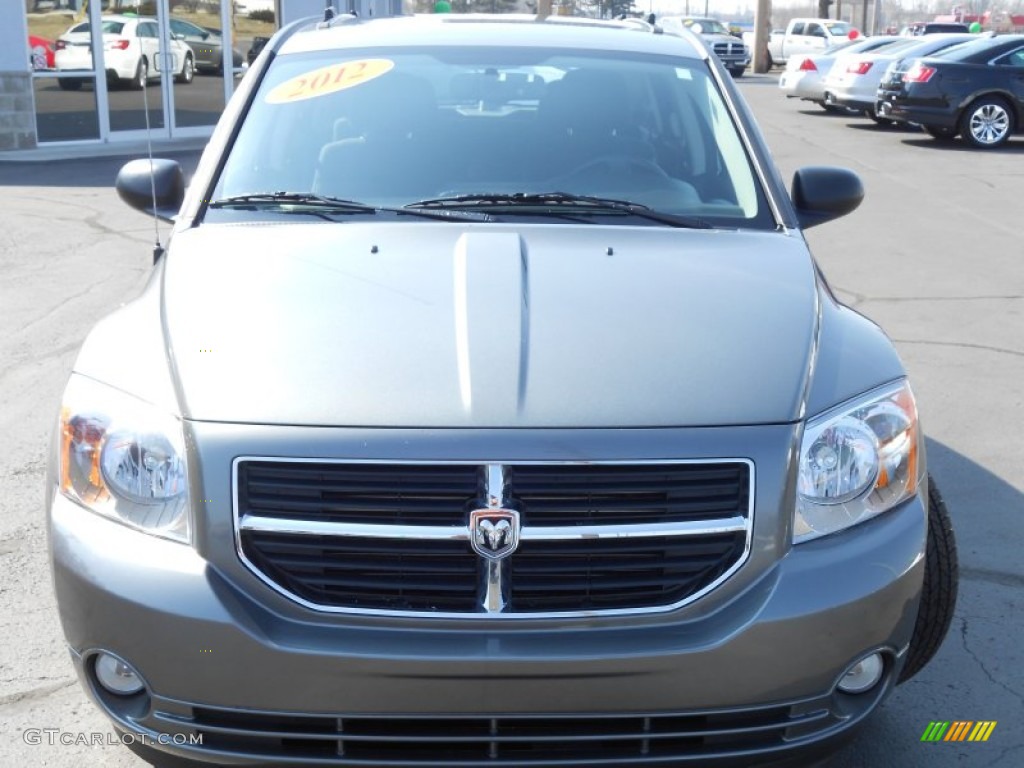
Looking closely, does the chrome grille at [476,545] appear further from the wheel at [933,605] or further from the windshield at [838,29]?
the windshield at [838,29]

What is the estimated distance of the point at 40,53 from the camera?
16906 millimetres

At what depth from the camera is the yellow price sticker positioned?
4.08m

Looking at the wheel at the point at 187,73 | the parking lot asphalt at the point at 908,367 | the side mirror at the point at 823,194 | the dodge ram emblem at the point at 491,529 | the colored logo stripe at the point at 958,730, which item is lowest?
the parking lot asphalt at the point at 908,367

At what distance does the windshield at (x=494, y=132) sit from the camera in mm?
3764

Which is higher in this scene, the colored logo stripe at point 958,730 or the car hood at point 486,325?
the car hood at point 486,325

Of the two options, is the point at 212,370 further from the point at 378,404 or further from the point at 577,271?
the point at 577,271

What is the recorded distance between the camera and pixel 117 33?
17797 mm

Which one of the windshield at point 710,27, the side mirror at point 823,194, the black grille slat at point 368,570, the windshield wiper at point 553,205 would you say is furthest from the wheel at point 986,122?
the windshield at point 710,27

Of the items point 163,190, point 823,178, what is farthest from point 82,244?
point 823,178

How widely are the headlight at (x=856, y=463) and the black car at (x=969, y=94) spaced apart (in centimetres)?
1728

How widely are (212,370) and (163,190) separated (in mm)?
1496

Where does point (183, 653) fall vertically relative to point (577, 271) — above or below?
below

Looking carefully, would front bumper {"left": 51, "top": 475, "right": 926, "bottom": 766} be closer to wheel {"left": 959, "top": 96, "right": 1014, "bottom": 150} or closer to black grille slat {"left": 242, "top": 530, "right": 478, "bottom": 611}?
black grille slat {"left": 242, "top": 530, "right": 478, "bottom": 611}

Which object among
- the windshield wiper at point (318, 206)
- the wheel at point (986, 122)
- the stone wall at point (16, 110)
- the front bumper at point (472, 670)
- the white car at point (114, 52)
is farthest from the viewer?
the wheel at point (986, 122)
